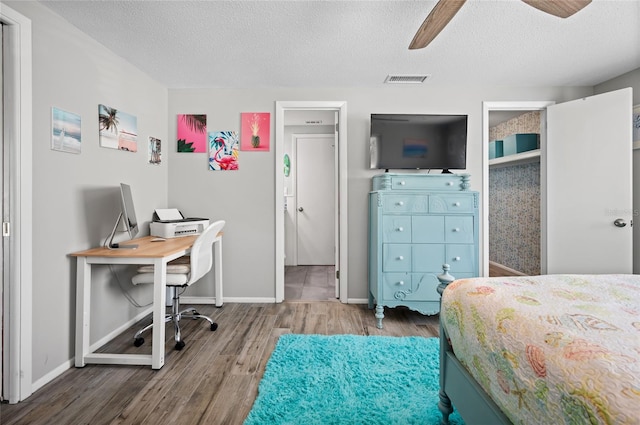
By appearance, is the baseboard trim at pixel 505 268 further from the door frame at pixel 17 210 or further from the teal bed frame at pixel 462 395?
the door frame at pixel 17 210

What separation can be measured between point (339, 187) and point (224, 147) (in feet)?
4.35

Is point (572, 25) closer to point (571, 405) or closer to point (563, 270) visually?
point (563, 270)

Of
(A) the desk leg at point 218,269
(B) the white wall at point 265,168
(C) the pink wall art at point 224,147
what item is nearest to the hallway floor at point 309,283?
(B) the white wall at point 265,168

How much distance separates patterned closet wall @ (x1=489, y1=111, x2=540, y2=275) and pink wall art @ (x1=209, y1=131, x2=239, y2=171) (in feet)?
12.9

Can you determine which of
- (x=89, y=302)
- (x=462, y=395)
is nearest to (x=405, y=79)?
(x=462, y=395)

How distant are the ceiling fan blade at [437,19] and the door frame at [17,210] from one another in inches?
90.0

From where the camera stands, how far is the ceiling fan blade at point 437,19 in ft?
4.93

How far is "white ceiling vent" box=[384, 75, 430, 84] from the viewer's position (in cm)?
297

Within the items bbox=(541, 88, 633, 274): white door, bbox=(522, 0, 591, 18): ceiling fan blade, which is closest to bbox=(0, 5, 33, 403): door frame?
bbox=(522, 0, 591, 18): ceiling fan blade

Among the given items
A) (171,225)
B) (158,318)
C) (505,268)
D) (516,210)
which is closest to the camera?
(158,318)

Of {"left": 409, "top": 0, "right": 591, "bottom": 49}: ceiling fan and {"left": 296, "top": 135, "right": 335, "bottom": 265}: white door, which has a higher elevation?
{"left": 409, "top": 0, "right": 591, "bottom": 49}: ceiling fan

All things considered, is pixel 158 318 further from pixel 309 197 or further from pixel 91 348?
pixel 309 197

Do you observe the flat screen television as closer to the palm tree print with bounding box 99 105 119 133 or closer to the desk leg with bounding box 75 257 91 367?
the palm tree print with bounding box 99 105 119 133

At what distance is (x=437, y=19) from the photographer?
1.63m
